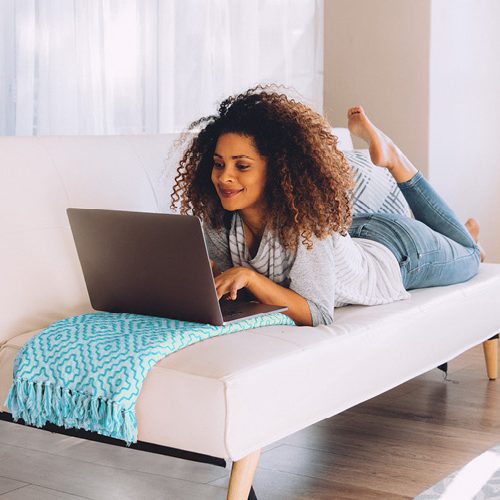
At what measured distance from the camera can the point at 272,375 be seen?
180 centimetres

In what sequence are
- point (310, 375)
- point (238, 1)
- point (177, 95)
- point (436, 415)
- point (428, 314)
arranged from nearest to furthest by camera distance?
Result: point (310, 375)
point (428, 314)
point (436, 415)
point (177, 95)
point (238, 1)

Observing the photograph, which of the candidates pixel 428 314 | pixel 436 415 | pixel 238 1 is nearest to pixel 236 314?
pixel 428 314

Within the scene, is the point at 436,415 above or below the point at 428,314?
below

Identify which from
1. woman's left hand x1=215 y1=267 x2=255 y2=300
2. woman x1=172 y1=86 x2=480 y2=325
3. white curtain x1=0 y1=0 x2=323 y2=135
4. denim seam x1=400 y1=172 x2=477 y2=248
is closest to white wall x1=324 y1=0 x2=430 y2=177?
white curtain x1=0 y1=0 x2=323 y2=135

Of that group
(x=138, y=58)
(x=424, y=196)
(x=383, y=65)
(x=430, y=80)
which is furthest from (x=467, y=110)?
(x=138, y=58)

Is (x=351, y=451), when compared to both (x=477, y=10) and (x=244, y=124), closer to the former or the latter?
(x=244, y=124)

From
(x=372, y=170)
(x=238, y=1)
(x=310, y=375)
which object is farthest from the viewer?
(x=238, y=1)

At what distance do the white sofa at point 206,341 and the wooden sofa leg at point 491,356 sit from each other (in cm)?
24

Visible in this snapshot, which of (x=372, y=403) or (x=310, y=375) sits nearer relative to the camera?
(x=310, y=375)

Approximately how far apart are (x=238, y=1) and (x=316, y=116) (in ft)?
4.96

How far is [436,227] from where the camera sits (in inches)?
115

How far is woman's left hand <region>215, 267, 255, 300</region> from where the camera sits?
81.0 inches

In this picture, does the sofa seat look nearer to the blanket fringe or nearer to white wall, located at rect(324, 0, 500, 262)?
the blanket fringe

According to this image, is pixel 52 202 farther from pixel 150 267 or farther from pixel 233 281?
pixel 233 281
